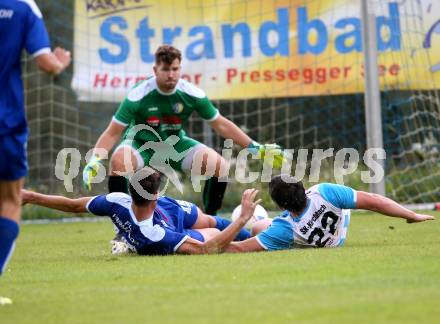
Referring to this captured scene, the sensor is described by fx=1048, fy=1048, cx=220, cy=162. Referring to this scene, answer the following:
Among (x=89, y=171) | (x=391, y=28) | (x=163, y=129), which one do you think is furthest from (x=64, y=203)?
(x=391, y=28)

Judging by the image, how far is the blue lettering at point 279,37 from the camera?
46.1 feet

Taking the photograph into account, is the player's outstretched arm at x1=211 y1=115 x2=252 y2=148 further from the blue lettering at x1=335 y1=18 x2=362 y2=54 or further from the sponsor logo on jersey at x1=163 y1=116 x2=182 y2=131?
the blue lettering at x1=335 y1=18 x2=362 y2=54

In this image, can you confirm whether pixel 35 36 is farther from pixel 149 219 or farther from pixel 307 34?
pixel 307 34

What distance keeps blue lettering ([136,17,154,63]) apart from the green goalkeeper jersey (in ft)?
14.2

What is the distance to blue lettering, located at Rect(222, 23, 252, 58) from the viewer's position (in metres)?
14.1

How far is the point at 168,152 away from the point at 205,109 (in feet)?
1.90

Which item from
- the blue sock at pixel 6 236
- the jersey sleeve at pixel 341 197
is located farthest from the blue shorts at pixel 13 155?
the jersey sleeve at pixel 341 197

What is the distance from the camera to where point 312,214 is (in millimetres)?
8188

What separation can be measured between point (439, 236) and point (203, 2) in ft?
20.2

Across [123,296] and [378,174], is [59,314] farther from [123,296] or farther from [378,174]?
[378,174]

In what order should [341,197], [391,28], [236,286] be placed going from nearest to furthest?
1. [236,286]
2. [341,197]
3. [391,28]

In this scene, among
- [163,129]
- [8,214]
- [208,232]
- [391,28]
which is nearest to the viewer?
[8,214]

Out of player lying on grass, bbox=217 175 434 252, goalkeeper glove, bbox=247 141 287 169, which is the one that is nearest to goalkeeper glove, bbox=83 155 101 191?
player lying on grass, bbox=217 175 434 252

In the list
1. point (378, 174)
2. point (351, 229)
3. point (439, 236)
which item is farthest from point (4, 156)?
point (378, 174)
